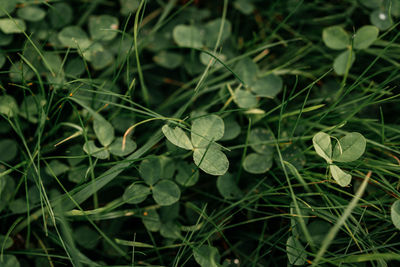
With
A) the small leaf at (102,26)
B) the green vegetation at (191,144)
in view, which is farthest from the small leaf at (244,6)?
the small leaf at (102,26)

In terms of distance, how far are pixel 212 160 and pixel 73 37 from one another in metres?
0.90

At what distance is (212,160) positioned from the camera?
1.20 meters

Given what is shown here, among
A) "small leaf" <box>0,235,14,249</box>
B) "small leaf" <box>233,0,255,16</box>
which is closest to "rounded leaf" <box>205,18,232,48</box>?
"small leaf" <box>233,0,255,16</box>

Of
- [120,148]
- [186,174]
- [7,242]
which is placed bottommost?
[7,242]

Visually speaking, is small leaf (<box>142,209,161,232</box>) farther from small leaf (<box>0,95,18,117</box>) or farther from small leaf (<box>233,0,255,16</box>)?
small leaf (<box>233,0,255,16</box>)

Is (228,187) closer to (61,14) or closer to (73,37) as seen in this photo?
(73,37)

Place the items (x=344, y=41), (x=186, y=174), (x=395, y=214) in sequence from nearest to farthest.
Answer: (x=395, y=214) → (x=186, y=174) → (x=344, y=41)

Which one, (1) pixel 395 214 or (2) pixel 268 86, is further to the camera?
(2) pixel 268 86

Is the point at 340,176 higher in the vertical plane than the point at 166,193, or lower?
higher

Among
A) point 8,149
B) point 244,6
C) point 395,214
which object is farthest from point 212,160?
point 244,6

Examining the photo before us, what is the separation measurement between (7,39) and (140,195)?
0.94 m

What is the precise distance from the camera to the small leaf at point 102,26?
1.58 m

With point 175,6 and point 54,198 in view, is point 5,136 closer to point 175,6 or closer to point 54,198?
point 54,198

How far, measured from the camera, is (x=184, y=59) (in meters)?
1.74
